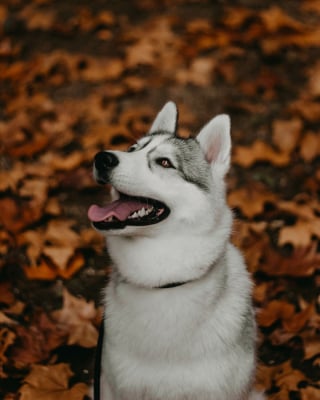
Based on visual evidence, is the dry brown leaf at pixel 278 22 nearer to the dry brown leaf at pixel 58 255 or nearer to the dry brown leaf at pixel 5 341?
the dry brown leaf at pixel 58 255

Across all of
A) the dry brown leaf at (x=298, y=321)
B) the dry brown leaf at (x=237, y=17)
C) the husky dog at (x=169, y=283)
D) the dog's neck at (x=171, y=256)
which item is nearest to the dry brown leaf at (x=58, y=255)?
the husky dog at (x=169, y=283)

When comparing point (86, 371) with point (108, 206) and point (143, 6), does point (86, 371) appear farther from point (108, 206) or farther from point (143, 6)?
point (143, 6)

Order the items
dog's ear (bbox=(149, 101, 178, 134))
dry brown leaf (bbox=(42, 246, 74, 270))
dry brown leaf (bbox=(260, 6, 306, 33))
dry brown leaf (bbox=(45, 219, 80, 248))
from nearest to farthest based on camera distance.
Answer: dog's ear (bbox=(149, 101, 178, 134)) < dry brown leaf (bbox=(42, 246, 74, 270)) < dry brown leaf (bbox=(45, 219, 80, 248)) < dry brown leaf (bbox=(260, 6, 306, 33))

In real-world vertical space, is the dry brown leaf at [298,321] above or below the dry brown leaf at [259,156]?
below

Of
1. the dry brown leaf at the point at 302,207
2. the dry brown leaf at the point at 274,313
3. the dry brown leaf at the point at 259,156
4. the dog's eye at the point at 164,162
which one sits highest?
the dog's eye at the point at 164,162

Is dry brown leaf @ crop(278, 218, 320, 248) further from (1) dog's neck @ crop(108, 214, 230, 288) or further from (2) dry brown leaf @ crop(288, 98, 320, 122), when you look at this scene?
(1) dog's neck @ crop(108, 214, 230, 288)

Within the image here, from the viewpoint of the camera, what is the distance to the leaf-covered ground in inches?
150

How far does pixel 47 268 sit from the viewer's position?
4.23 metres

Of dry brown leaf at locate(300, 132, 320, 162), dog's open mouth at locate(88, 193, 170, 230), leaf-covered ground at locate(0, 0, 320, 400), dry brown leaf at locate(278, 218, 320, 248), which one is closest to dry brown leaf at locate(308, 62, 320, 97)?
leaf-covered ground at locate(0, 0, 320, 400)

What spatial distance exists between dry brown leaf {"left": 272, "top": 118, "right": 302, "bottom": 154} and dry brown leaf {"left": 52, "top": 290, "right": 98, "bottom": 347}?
7.23 ft

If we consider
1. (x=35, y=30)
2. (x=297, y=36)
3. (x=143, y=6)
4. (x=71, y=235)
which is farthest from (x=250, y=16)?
(x=71, y=235)

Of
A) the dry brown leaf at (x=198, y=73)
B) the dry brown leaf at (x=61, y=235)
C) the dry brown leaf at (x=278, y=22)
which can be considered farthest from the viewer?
the dry brown leaf at (x=278, y=22)

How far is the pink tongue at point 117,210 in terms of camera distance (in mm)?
2727

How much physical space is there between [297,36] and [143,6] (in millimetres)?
1756
